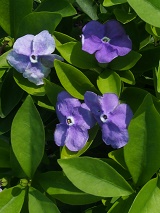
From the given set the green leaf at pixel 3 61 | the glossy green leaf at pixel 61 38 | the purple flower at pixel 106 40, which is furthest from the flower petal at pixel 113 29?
the green leaf at pixel 3 61

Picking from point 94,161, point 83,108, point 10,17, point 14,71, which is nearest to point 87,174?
point 94,161

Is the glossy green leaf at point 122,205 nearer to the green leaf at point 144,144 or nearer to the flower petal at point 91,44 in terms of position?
the green leaf at point 144,144

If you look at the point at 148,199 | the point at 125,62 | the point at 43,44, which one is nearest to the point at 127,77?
the point at 125,62

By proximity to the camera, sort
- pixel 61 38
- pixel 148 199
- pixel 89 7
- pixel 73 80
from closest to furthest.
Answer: pixel 148 199, pixel 73 80, pixel 61 38, pixel 89 7

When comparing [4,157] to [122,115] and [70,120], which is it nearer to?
[70,120]

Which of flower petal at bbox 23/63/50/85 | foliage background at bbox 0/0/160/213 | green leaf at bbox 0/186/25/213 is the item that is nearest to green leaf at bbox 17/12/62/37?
foliage background at bbox 0/0/160/213

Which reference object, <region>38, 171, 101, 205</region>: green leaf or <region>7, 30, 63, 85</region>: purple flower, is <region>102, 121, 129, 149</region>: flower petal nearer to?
<region>38, 171, 101, 205</region>: green leaf
